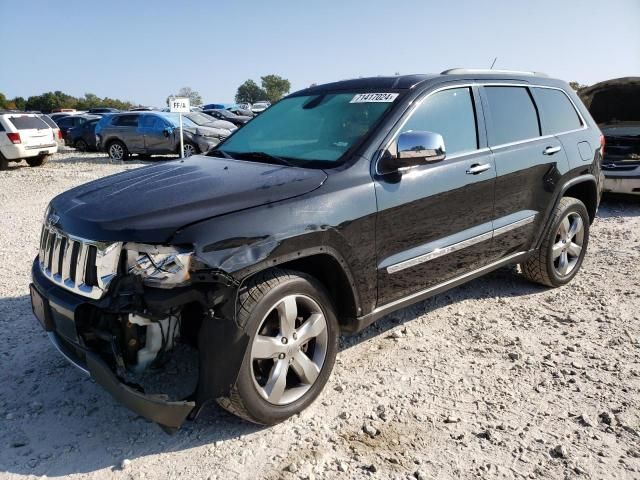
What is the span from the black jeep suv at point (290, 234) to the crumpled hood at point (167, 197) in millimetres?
11

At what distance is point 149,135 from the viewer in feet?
51.9

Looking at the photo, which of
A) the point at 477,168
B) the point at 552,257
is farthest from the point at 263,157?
the point at 552,257

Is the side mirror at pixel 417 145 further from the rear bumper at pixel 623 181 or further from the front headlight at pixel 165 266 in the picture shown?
the rear bumper at pixel 623 181

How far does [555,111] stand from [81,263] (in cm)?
396

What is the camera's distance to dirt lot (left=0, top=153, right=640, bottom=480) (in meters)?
2.49

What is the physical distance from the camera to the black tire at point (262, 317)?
2.49 m

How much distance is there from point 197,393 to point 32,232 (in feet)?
18.5

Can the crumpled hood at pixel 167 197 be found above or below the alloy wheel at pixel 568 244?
above

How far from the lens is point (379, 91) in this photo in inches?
138

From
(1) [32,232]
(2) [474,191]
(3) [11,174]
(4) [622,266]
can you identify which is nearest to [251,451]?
(2) [474,191]

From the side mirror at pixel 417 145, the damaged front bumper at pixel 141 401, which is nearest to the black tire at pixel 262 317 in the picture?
the damaged front bumper at pixel 141 401

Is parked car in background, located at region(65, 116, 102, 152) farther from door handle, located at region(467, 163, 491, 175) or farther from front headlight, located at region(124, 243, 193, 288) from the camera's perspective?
front headlight, located at region(124, 243, 193, 288)

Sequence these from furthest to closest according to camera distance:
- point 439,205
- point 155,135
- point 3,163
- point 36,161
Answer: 1. point 36,161
2. point 155,135
3. point 3,163
4. point 439,205

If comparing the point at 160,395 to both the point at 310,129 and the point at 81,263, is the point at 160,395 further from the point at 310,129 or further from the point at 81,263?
the point at 310,129
